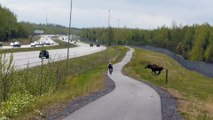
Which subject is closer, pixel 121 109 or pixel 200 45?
pixel 121 109

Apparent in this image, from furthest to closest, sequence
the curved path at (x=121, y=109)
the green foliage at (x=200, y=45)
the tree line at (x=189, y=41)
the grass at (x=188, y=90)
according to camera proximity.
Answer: the green foliage at (x=200, y=45)
the tree line at (x=189, y=41)
the grass at (x=188, y=90)
the curved path at (x=121, y=109)

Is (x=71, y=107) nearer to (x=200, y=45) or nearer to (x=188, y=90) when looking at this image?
(x=188, y=90)

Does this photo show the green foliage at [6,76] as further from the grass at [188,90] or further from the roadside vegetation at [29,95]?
the grass at [188,90]

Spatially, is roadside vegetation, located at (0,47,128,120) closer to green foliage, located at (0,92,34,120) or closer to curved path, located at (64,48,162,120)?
green foliage, located at (0,92,34,120)

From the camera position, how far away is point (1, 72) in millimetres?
22781

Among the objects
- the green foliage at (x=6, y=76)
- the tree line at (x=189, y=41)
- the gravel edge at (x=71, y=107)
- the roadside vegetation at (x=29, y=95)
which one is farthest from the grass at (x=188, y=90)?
the tree line at (x=189, y=41)

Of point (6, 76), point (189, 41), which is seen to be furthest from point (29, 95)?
point (189, 41)

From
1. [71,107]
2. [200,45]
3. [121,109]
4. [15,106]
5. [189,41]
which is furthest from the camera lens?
[189,41]

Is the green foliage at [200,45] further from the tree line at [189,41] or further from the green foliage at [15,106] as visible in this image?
the green foliage at [15,106]

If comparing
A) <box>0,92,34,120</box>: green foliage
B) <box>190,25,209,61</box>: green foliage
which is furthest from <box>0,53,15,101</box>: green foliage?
<box>190,25,209,61</box>: green foliage

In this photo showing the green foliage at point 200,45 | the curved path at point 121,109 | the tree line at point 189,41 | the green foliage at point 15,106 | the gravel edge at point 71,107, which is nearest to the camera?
the green foliage at point 15,106

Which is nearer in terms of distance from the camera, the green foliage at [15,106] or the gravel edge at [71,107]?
the green foliage at [15,106]

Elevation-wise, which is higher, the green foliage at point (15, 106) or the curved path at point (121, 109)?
the green foliage at point (15, 106)

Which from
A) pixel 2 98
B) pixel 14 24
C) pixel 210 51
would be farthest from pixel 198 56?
pixel 2 98
